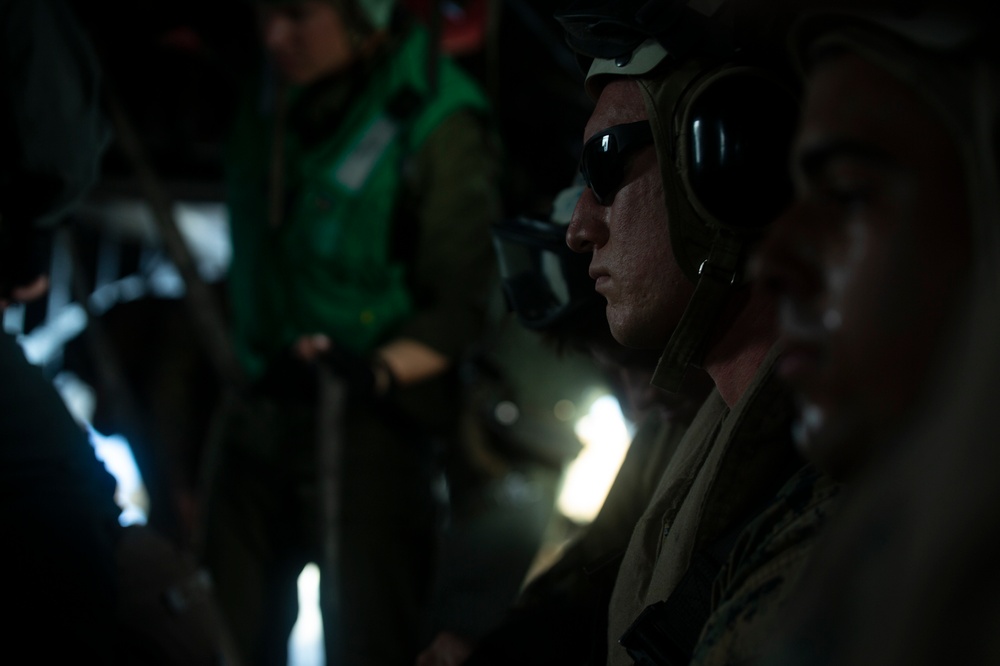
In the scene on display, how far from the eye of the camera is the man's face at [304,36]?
2453mm

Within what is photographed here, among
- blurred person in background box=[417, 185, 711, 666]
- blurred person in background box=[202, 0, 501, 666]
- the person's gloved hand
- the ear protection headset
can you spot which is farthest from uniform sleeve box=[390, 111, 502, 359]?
the ear protection headset

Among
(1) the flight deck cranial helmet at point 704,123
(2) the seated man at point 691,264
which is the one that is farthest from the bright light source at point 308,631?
(1) the flight deck cranial helmet at point 704,123

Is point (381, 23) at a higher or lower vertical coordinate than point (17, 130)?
lower

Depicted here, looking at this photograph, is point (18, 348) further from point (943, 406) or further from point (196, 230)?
point (196, 230)

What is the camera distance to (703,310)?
40.9 inches

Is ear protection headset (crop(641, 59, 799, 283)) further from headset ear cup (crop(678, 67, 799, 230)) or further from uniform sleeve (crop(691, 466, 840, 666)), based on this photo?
uniform sleeve (crop(691, 466, 840, 666))

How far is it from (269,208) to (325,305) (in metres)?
0.34

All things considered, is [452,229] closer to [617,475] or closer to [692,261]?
[617,475]

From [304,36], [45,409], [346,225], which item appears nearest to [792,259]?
[45,409]

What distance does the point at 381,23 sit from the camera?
2.51 metres

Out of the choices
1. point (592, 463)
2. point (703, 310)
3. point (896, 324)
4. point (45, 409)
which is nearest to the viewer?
point (896, 324)

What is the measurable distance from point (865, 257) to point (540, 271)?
911 millimetres

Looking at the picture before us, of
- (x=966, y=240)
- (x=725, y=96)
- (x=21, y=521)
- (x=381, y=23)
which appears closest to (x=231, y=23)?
(x=381, y=23)

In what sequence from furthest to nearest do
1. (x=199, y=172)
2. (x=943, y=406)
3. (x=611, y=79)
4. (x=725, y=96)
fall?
1. (x=199, y=172)
2. (x=611, y=79)
3. (x=725, y=96)
4. (x=943, y=406)
